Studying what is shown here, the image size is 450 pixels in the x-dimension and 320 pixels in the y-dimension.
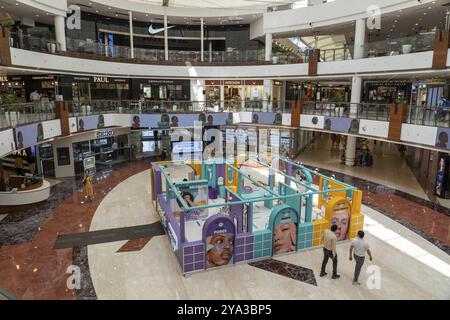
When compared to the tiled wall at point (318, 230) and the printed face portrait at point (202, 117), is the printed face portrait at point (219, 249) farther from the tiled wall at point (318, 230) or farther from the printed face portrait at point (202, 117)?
the printed face portrait at point (202, 117)

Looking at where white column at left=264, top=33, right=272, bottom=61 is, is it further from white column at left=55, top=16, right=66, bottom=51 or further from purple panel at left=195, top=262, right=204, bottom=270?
purple panel at left=195, top=262, right=204, bottom=270

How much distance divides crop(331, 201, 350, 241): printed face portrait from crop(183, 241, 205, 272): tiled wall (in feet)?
16.1

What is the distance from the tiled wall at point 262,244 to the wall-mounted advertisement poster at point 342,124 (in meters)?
11.6

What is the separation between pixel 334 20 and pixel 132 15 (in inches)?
654

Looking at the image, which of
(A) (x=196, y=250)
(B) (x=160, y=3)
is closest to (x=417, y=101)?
(B) (x=160, y=3)

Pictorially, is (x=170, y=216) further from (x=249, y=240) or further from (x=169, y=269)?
(x=249, y=240)

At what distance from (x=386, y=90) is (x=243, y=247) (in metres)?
23.7

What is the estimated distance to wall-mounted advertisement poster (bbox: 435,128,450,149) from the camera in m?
13.7

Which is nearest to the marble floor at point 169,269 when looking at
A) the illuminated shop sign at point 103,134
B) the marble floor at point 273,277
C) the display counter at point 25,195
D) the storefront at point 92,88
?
the marble floor at point 273,277

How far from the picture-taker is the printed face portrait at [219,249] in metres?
9.56

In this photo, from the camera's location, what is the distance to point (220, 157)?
72.9 feet


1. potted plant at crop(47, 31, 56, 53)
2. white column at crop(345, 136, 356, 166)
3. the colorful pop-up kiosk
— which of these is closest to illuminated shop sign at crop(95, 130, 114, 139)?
potted plant at crop(47, 31, 56, 53)

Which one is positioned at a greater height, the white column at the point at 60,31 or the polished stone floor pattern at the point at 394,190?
the white column at the point at 60,31

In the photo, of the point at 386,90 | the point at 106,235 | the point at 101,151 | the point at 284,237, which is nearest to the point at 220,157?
the point at 101,151
